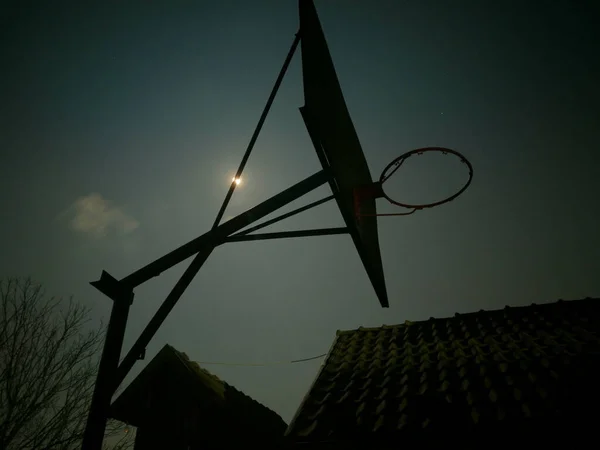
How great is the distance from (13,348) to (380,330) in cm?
1148

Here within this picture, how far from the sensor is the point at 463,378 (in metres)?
4.92

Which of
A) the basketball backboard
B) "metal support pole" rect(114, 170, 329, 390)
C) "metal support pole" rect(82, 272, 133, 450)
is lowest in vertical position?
"metal support pole" rect(82, 272, 133, 450)

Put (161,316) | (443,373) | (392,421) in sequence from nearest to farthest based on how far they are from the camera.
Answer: (161,316)
(392,421)
(443,373)

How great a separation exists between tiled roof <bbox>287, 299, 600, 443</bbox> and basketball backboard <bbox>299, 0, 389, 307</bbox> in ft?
5.18

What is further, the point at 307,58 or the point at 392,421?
the point at 392,421

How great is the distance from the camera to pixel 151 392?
746cm

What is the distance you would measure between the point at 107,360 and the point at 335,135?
3.59 meters

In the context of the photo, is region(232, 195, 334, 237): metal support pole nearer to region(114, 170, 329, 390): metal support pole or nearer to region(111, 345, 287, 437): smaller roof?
region(114, 170, 329, 390): metal support pole

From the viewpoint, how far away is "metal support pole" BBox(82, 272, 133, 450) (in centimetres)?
285

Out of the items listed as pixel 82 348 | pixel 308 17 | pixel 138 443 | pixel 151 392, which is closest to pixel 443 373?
pixel 308 17

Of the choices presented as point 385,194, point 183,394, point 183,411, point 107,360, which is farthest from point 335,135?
point 183,411

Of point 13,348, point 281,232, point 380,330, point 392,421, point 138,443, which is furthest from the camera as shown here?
point 13,348

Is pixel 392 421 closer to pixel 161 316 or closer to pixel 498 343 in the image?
pixel 498 343

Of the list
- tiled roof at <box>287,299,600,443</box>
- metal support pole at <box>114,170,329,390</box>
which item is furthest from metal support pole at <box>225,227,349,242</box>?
tiled roof at <box>287,299,600,443</box>
